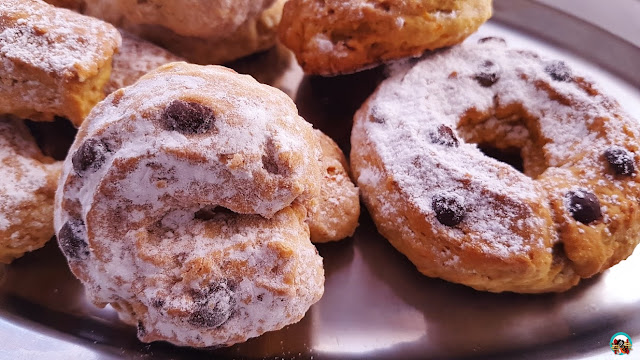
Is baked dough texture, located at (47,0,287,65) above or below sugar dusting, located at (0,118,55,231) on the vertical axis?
above

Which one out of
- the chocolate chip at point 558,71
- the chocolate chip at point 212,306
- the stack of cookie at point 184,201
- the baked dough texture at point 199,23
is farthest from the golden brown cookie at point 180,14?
the chocolate chip at point 558,71

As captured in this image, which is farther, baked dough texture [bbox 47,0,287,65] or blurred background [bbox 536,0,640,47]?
blurred background [bbox 536,0,640,47]

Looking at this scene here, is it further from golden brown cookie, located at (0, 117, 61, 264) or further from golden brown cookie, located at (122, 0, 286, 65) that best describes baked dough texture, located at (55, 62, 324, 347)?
golden brown cookie, located at (122, 0, 286, 65)

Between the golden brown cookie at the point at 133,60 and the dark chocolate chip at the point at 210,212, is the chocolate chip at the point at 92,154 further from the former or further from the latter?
the golden brown cookie at the point at 133,60

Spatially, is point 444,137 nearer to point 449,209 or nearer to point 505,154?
point 449,209

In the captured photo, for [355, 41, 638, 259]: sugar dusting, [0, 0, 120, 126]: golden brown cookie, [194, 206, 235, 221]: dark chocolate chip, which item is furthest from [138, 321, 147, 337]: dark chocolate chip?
[355, 41, 638, 259]: sugar dusting

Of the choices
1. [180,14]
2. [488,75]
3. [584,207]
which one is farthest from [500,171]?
[180,14]

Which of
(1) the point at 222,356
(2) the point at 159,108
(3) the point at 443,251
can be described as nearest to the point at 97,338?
(1) the point at 222,356
